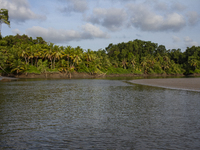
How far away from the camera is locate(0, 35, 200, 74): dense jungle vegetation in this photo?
3834 inches

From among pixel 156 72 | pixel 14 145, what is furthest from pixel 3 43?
pixel 14 145

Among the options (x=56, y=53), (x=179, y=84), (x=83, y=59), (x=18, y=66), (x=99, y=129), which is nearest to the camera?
(x=99, y=129)

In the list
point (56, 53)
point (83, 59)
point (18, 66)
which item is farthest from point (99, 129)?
point (83, 59)

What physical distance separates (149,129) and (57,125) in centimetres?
751

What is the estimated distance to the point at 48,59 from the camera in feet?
359

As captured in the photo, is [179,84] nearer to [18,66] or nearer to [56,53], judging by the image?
[56,53]

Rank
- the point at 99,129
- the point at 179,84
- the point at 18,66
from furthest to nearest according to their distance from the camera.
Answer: the point at 18,66 < the point at 179,84 < the point at 99,129

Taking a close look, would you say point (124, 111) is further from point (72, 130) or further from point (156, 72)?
point (156, 72)

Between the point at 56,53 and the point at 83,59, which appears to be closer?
the point at 56,53

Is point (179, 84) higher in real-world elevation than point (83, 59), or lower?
lower

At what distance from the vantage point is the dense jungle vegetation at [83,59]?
9738 centimetres

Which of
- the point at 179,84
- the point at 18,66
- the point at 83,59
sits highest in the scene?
the point at 83,59

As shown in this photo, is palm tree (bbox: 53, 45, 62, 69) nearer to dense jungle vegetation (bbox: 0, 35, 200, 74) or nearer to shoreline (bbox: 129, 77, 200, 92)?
dense jungle vegetation (bbox: 0, 35, 200, 74)

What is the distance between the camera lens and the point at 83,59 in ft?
386
